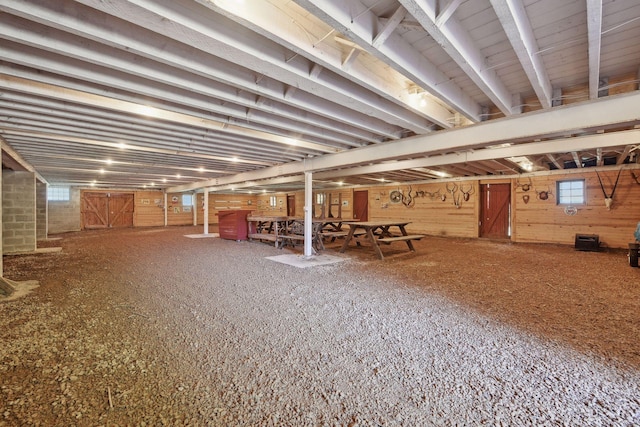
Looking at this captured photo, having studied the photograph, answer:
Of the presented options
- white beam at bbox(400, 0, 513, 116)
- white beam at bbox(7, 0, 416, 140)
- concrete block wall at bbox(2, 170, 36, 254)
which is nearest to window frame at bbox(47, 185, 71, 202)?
concrete block wall at bbox(2, 170, 36, 254)

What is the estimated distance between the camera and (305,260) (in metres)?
5.91

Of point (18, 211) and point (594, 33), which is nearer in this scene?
point (594, 33)

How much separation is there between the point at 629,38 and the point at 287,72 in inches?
100

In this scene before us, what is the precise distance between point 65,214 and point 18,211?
8318 mm

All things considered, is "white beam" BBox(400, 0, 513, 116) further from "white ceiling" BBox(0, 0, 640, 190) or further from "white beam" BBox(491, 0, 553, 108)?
"white beam" BBox(491, 0, 553, 108)

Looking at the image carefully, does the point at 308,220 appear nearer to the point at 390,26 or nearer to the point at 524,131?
the point at 524,131

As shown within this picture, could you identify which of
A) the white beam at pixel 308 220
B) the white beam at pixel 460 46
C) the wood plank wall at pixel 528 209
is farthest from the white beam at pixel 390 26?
the wood plank wall at pixel 528 209

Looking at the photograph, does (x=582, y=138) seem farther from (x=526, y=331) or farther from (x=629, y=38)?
(x=526, y=331)

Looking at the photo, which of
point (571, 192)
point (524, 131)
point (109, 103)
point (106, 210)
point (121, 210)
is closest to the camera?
point (109, 103)

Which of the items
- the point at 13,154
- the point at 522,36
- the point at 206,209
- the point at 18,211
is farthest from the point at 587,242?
the point at 18,211

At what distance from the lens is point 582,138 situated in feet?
14.2

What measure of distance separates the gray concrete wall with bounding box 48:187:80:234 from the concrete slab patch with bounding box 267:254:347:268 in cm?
1290

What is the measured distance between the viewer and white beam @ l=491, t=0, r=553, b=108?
158 centimetres

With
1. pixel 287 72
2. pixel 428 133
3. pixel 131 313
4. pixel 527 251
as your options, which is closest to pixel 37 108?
pixel 131 313
